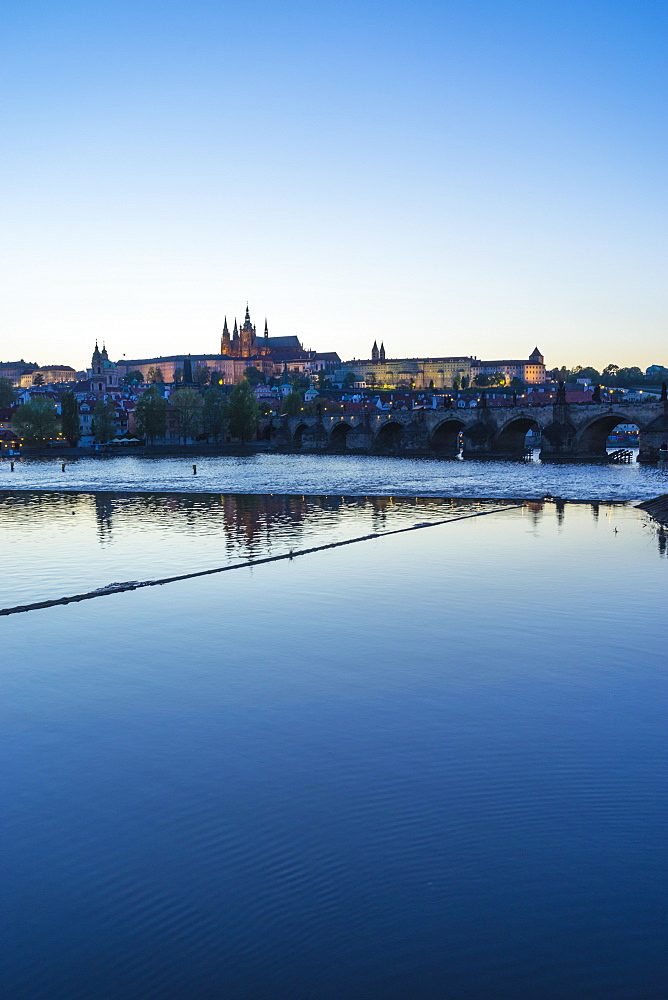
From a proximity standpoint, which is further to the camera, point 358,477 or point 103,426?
point 103,426

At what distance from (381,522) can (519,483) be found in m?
21.4

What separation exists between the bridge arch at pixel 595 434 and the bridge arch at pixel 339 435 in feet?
100

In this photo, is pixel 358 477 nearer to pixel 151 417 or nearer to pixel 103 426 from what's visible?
pixel 151 417

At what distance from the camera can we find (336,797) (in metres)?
7.69

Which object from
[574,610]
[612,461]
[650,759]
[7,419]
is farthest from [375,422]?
[650,759]

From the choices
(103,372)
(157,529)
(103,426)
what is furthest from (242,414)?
(103,372)

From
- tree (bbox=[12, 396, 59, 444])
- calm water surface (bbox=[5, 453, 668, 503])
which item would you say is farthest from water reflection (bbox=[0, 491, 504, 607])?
tree (bbox=[12, 396, 59, 444])

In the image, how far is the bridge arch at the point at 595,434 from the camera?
7176cm

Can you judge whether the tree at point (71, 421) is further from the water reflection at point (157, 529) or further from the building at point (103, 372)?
the building at point (103, 372)

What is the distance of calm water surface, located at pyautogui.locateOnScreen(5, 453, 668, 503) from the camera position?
144 feet

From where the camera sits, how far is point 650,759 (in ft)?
27.6

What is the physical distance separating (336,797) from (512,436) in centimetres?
7583

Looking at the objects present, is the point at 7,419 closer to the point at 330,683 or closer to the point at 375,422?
the point at 375,422

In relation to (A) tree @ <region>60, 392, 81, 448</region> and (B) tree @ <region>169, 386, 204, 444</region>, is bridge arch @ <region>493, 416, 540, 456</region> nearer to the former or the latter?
(B) tree @ <region>169, 386, 204, 444</region>
